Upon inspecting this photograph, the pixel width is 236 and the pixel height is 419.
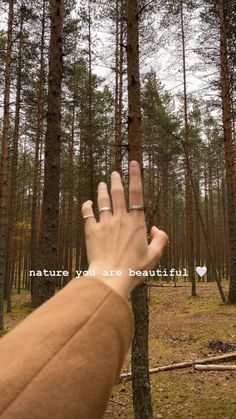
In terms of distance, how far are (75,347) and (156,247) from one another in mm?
488

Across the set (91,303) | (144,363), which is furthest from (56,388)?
(144,363)

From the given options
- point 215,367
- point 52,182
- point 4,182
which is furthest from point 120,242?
point 4,182

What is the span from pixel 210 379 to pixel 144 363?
2791 mm

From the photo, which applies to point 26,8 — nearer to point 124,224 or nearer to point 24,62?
point 24,62

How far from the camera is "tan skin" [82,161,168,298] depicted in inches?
44.4

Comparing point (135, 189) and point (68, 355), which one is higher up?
point (135, 189)

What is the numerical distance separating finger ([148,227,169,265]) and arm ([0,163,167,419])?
10 centimetres

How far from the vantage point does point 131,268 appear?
1156mm

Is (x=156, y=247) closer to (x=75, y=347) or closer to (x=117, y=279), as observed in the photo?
(x=117, y=279)

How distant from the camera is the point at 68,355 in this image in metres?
0.90

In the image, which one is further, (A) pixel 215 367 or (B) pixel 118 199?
(A) pixel 215 367

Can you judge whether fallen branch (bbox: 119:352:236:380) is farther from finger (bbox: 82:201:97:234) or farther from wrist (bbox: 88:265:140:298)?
wrist (bbox: 88:265:140:298)

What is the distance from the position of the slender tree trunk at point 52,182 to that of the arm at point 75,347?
4.96 meters

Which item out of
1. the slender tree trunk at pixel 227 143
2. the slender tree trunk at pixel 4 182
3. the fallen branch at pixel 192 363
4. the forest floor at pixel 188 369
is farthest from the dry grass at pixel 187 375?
the slender tree trunk at pixel 4 182
